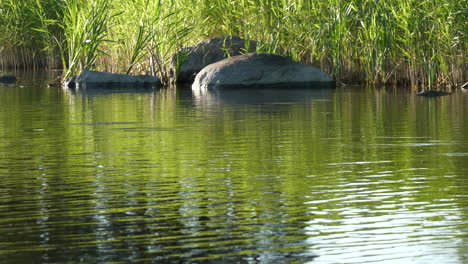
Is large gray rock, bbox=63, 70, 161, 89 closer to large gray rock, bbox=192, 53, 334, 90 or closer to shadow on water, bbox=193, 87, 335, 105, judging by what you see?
large gray rock, bbox=192, 53, 334, 90

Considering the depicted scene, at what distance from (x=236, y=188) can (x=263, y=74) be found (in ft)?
36.1

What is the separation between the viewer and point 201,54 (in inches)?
717

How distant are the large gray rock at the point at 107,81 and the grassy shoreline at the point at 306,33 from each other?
1.39ft

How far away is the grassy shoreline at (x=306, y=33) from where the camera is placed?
15.0 meters

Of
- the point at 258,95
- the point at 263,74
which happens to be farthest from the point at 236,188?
the point at 263,74

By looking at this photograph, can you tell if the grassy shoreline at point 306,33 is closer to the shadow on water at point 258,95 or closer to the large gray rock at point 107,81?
the large gray rock at point 107,81

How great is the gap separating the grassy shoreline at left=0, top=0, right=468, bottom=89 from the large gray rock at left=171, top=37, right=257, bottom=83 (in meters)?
0.23

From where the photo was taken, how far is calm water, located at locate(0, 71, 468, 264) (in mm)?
3811

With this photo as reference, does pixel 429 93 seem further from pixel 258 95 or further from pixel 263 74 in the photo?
pixel 263 74

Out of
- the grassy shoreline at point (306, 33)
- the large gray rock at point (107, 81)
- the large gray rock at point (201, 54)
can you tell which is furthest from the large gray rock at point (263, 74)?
the large gray rock at point (201, 54)

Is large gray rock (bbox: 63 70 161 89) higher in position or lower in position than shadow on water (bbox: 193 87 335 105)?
higher

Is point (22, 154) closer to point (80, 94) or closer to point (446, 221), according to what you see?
point (446, 221)

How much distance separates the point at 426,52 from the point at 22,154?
9627mm

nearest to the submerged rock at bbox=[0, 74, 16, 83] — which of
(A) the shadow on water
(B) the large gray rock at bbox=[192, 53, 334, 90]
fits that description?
(B) the large gray rock at bbox=[192, 53, 334, 90]
